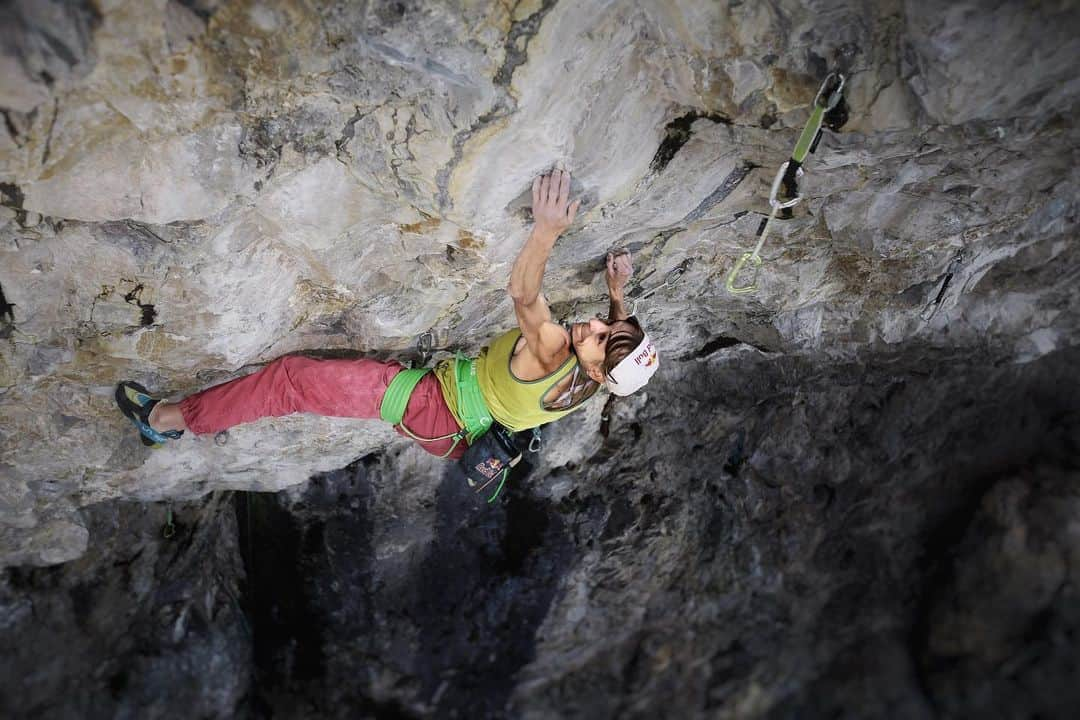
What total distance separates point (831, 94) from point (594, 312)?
2188 mm

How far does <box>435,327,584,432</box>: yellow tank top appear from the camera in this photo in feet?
11.3

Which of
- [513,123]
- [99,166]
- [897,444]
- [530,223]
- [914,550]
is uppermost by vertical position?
[99,166]

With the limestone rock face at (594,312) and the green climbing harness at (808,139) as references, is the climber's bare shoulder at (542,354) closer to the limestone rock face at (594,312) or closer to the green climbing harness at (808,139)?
the limestone rock face at (594,312)

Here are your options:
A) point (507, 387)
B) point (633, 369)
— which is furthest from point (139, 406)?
point (633, 369)

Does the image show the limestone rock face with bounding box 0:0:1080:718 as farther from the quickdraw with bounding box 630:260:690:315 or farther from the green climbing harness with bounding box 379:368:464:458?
the green climbing harness with bounding box 379:368:464:458

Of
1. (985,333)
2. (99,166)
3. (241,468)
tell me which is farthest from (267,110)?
(985,333)

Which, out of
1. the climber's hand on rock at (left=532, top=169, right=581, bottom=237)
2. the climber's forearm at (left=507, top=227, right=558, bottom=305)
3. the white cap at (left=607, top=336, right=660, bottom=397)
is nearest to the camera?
the climber's hand on rock at (left=532, top=169, right=581, bottom=237)

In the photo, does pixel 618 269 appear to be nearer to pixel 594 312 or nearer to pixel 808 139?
pixel 594 312

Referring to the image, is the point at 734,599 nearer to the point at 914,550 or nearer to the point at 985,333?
the point at 914,550

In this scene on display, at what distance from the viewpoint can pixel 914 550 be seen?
3.70 meters

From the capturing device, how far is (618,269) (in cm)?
358

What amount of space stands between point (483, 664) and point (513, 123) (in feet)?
13.9

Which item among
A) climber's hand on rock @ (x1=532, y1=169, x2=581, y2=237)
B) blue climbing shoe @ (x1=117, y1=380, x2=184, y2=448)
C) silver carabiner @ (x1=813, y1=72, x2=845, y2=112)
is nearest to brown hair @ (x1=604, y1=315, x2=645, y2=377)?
climber's hand on rock @ (x1=532, y1=169, x2=581, y2=237)

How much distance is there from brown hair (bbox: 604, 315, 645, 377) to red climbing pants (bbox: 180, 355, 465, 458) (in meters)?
1.30
